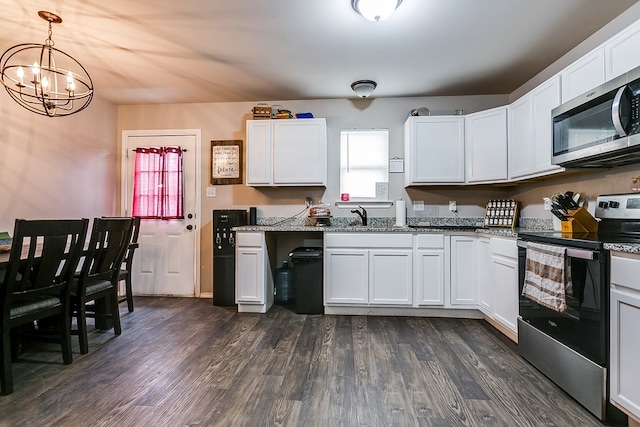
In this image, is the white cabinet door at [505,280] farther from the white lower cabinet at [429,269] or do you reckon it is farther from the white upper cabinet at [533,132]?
the white upper cabinet at [533,132]

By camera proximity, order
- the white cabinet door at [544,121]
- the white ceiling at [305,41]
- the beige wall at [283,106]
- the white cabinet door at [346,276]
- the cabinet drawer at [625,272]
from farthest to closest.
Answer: the beige wall at [283,106] < the white cabinet door at [346,276] < the white cabinet door at [544,121] < the white ceiling at [305,41] < the cabinet drawer at [625,272]

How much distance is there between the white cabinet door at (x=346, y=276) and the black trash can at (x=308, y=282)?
3.7 inches

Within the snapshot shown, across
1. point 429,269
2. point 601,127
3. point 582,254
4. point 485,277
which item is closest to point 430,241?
point 429,269

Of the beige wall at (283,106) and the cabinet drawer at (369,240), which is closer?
the cabinet drawer at (369,240)

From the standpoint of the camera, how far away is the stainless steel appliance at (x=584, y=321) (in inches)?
60.4

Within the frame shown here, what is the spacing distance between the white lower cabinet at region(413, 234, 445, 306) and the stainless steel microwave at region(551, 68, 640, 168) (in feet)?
3.94

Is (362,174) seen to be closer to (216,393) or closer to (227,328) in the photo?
(227,328)

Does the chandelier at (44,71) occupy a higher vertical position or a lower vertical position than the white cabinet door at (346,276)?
higher

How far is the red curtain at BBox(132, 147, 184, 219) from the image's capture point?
12.7ft

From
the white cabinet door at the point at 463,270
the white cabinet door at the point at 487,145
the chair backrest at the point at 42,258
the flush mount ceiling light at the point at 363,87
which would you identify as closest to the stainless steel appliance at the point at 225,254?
the chair backrest at the point at 42,258

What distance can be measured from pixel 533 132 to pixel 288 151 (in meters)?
2.36

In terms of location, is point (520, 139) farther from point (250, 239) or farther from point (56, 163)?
point (56, 163)

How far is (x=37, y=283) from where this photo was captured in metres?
1.89

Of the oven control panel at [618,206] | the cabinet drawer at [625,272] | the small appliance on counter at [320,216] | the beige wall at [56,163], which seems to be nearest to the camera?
the cabinet drawer at [625,272]
